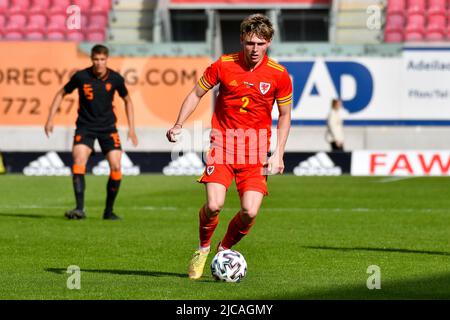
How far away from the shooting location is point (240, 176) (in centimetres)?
1051

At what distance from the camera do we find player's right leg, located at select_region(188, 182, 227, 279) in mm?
10328

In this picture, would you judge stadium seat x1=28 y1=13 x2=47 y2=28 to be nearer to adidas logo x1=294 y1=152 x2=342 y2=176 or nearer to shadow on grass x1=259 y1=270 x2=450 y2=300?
adidas logo x1=294 y1=152 x2=342 y2=176

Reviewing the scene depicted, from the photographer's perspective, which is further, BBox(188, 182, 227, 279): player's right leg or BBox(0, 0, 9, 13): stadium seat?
BBox(0, 0, 9, 13): stadium seat

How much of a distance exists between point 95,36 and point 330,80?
21.5 ft

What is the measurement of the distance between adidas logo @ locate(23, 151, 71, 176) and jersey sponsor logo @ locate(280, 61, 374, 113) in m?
6.75

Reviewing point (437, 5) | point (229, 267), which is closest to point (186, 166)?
point (437, 5)

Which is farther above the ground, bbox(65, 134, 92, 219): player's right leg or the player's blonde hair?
the player's blonde hair

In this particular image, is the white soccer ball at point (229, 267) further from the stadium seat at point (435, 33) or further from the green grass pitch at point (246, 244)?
the stadium seat at point (435, 33)

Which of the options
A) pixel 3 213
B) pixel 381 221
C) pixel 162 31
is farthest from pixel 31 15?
pixel 381 221

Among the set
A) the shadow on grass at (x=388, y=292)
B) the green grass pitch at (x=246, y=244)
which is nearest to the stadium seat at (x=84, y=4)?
the green grass pitch at (x=246, y=244)

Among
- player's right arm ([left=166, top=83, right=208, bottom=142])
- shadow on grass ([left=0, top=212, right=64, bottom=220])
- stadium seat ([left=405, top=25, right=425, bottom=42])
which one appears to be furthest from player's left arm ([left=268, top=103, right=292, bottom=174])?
stadium seat ([left=405, top=25, right=425, bottom=42])

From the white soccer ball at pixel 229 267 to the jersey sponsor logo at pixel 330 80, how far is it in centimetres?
2236

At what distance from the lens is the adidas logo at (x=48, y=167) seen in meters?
29.3

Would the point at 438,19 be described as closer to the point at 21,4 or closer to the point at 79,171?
the point at 21,4
